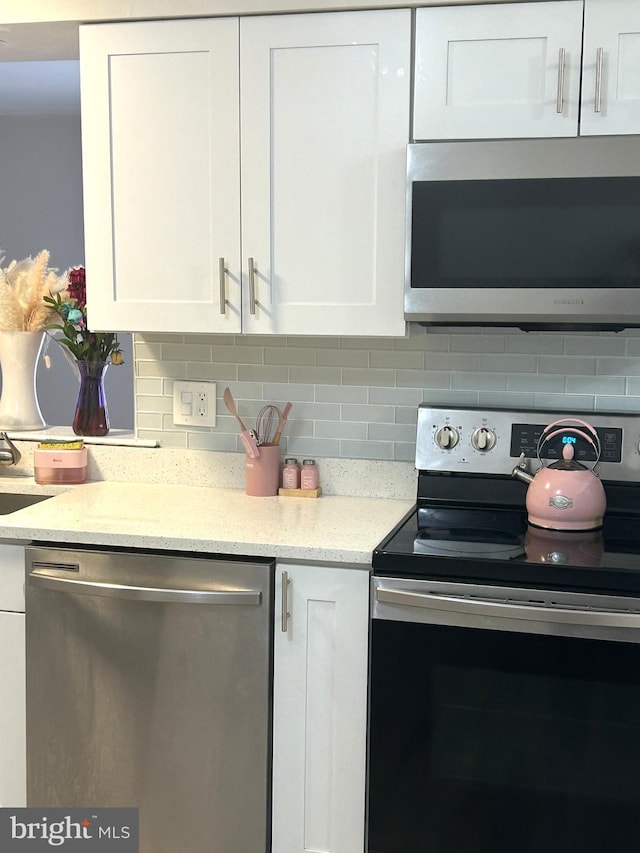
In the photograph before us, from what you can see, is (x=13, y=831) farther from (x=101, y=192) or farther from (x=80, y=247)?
(x=80, y=247)

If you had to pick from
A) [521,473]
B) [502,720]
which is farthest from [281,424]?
[502,720]

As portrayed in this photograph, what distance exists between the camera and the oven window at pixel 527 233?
1933mm

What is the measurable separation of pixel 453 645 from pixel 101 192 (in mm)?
1349

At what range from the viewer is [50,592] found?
2.01 meters

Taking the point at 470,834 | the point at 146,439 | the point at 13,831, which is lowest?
the point at 13,831

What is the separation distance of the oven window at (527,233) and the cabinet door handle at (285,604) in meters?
0.70

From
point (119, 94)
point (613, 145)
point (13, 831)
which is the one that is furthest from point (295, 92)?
point (13, 831)

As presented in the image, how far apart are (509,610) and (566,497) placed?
1.25 feet

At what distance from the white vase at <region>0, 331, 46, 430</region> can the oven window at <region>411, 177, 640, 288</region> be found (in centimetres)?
127

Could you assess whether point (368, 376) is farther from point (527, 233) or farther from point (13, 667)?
point (13, 667)

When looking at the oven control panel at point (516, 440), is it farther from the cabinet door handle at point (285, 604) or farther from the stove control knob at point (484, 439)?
the cabinet door handle at point (285, 604)

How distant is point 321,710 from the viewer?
192cm

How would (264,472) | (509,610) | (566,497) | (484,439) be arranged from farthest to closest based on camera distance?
(264,472) < (484,439) < (566,497) < (509,610)

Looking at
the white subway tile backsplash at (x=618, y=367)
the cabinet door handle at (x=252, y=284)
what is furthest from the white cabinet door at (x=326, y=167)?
the white subway tile backsplash at (x=618, y=367)
